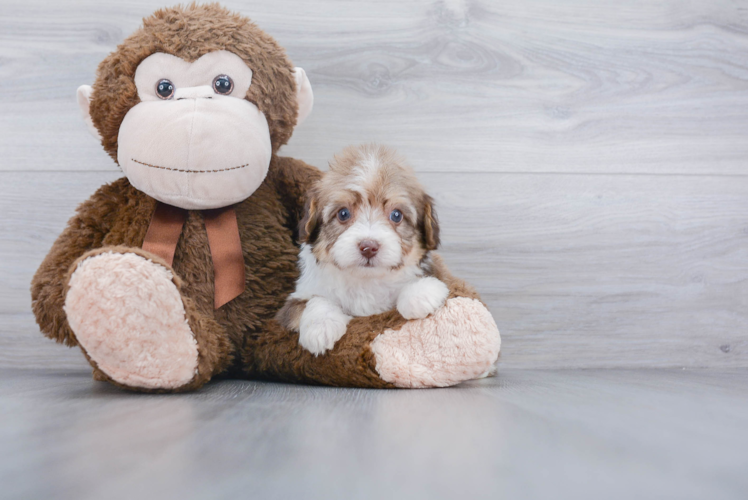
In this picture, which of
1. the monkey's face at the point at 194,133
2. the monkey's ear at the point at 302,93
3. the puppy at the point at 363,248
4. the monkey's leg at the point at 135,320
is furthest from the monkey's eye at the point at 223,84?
the monkey's leg at the point at 135,320

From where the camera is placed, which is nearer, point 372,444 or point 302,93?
point 372,444

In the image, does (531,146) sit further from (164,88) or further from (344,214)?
(164,88)

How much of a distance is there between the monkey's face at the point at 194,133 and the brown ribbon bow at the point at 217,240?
3.0 inches

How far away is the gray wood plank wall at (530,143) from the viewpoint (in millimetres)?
1739

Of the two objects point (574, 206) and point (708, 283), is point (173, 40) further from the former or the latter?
point (708, 283)

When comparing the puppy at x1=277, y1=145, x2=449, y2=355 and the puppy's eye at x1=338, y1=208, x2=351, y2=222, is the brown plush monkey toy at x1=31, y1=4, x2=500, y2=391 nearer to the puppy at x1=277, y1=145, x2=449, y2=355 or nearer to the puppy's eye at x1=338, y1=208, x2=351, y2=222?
the puppy at x1=277, y1=145, x2=449, y2=355

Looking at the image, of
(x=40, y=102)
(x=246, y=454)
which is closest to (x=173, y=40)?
(x=40, y=102)

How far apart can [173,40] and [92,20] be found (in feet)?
2.29

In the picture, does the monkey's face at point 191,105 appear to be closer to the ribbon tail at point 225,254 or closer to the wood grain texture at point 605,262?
the ribbon tail at point 225,254

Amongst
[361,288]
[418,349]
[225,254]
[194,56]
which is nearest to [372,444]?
[418,349]

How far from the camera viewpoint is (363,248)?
115 centimetres

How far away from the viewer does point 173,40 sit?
4.08 ft

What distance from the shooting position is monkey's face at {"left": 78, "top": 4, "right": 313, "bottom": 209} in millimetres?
1190

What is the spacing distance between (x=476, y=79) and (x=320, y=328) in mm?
1046
